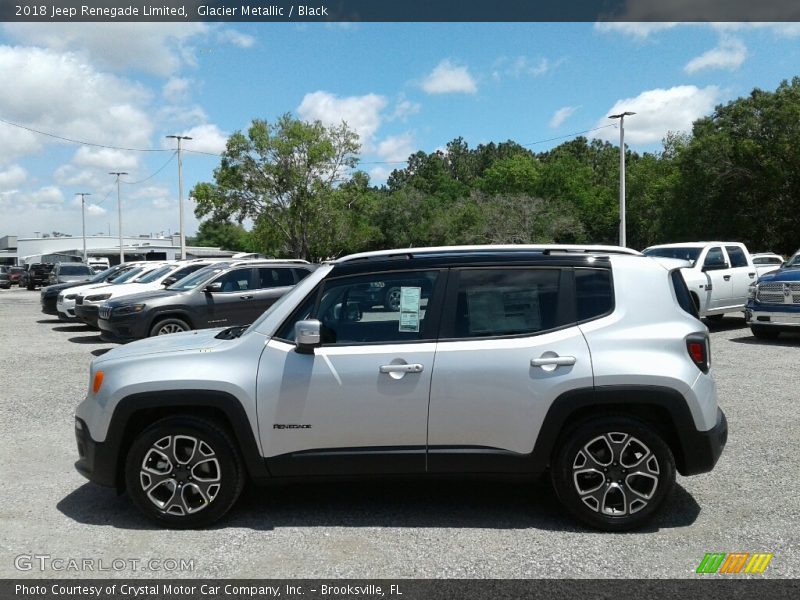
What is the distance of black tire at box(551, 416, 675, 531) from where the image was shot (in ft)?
14.9

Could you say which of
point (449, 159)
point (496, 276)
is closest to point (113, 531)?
point (496, 276)

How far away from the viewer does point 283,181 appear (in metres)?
48.4

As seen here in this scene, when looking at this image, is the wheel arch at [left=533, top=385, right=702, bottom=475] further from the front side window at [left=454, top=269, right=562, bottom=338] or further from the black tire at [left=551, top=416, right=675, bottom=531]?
the front side window at [left=454, top=269, right=562, bottom=338]

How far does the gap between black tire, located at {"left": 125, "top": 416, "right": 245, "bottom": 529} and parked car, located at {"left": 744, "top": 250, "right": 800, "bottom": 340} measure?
1193cm

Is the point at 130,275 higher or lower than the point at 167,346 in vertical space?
higher

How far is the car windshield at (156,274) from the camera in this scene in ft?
59.5

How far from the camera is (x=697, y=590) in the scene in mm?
3775

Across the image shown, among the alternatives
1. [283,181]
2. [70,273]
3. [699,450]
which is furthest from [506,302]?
[283,181]

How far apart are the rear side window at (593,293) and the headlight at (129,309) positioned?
9.49 meters

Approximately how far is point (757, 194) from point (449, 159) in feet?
290

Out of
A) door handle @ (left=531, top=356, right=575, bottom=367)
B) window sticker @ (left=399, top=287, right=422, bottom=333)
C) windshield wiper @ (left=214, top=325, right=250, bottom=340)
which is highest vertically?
window sticker @ (left=399, top=287, right=422, bottom=333)

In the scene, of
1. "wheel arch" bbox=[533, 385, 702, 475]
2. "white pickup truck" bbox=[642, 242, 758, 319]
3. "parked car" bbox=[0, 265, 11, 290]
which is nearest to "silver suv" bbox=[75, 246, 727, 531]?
"wheel arch" bbox=[533, 385, 702, 475]

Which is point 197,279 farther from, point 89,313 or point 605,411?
point 605,411

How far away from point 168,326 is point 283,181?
36869 millimetres
